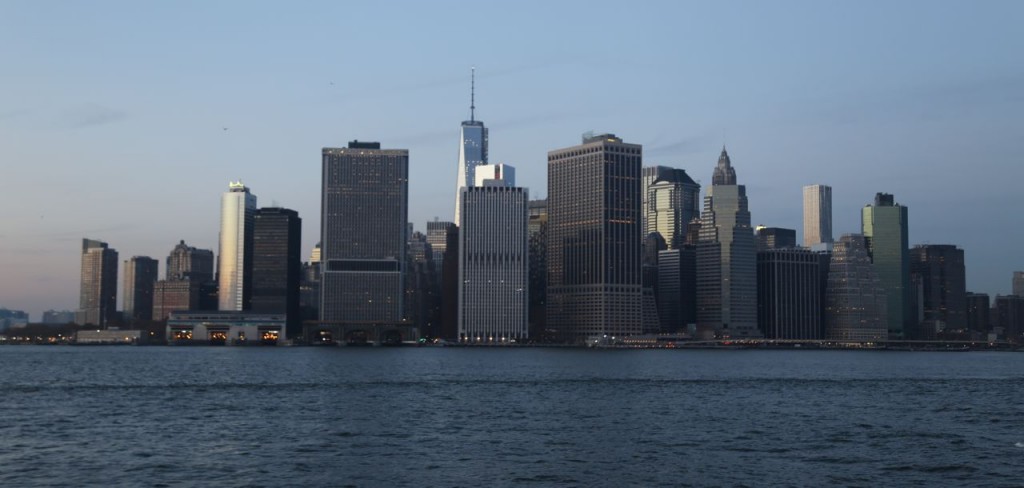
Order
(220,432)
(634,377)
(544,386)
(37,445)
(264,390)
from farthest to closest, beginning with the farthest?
(634,377) → (544,386) → (264,390) → (220,432) → (37,445)

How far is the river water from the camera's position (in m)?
58.9

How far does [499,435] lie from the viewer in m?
76.4

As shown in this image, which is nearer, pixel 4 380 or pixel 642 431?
pixel 642 431

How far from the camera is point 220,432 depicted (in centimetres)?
7600

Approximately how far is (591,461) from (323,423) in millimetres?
25750

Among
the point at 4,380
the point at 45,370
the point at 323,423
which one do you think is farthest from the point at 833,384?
the point at 45,370

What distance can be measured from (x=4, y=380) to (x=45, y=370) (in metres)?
36.9

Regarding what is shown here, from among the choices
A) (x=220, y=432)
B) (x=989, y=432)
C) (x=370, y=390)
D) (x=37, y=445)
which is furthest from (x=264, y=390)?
(x=989, y=432)

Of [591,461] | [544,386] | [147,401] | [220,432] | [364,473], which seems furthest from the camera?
[544,386]

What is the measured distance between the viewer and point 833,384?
472 ft

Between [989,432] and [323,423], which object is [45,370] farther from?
[989,432]

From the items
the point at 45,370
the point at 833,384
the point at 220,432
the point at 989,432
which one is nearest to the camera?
the point at 220,432

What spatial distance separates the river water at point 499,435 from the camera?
58.9 metres

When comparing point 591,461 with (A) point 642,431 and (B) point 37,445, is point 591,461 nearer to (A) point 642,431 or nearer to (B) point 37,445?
(A) point 642,431
